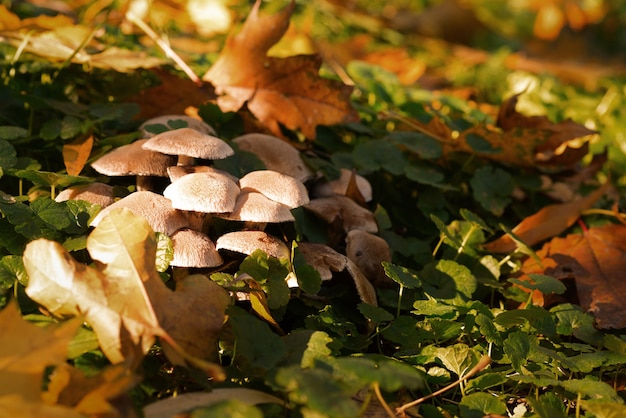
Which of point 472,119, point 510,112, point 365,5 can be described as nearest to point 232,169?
point 510,112

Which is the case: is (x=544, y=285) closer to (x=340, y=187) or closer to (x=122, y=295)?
(x=340, y=187)

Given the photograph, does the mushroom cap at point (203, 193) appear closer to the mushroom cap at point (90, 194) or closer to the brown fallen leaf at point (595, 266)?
the mushroom cap at point (90, 194)

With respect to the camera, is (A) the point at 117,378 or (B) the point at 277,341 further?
(B) the point at 277,341

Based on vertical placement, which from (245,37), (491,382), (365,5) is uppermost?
(245,37)

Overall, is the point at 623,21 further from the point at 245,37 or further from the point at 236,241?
the point at 236,241

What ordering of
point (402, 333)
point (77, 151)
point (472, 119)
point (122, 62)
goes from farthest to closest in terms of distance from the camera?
1. point (472, 119)
2. point (122, 62)
3. point (77, 151)
4. point (402, 333)

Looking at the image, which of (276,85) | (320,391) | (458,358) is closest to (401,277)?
(458,358)
